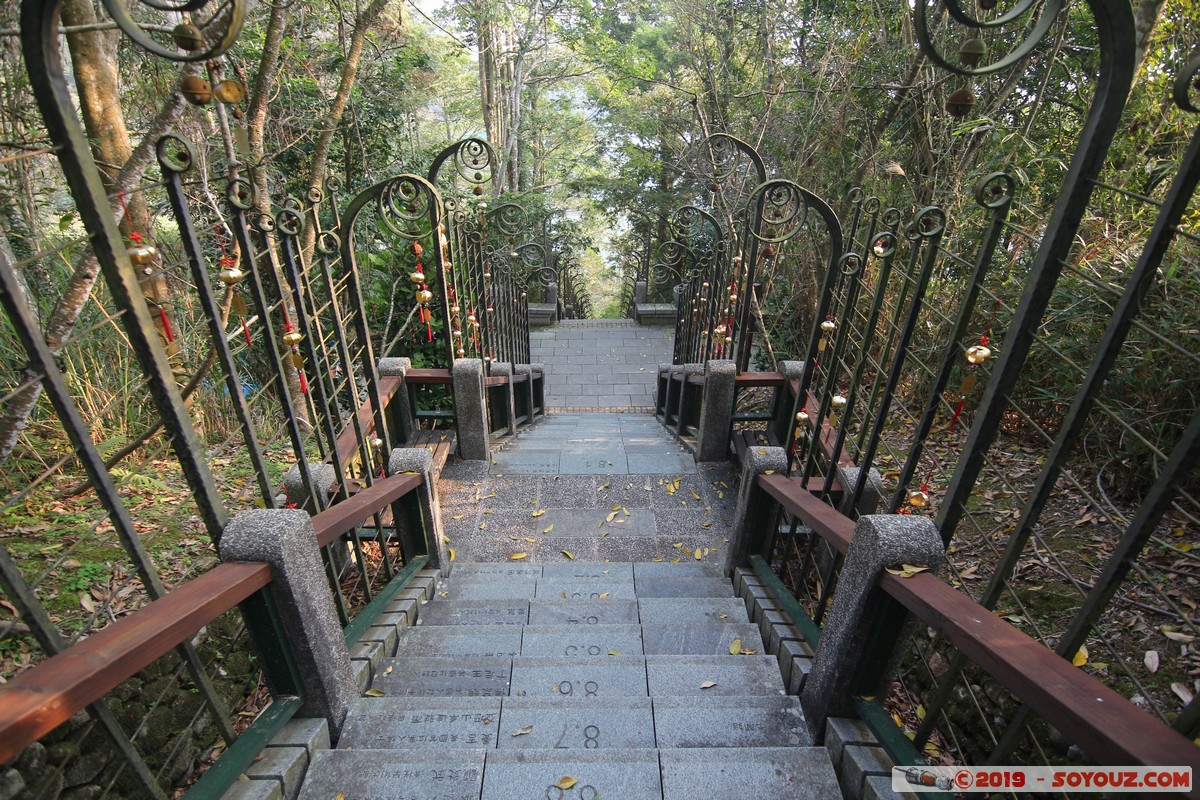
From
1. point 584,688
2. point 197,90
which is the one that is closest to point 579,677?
point 584,688

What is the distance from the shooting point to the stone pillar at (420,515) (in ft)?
9.28

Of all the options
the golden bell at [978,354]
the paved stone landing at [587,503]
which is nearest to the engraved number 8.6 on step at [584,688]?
the paved stone landing at [587,503]

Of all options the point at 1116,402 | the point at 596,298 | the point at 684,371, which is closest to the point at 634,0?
the point at 684,371

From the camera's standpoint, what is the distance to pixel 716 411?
413cm

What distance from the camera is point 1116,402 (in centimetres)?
300

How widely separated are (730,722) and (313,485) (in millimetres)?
1794

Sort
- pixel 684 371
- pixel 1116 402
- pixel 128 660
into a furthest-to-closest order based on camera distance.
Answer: pixel 684 371, pixel 1116 402, pixel 128 660

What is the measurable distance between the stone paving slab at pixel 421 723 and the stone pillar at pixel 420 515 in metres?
1.04

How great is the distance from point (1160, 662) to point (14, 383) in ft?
18.8

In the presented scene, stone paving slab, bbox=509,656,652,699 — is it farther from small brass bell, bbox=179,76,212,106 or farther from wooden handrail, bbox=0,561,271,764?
small brass bell, bbox=179,76,212,106

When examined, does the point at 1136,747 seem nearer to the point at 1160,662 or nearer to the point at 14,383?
the point at 1160,662

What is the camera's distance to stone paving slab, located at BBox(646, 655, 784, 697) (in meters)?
2.12

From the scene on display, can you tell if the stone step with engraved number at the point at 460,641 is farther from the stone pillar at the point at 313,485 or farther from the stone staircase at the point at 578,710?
the stone pillar at the point at 313,485

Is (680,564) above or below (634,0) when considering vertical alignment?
below
